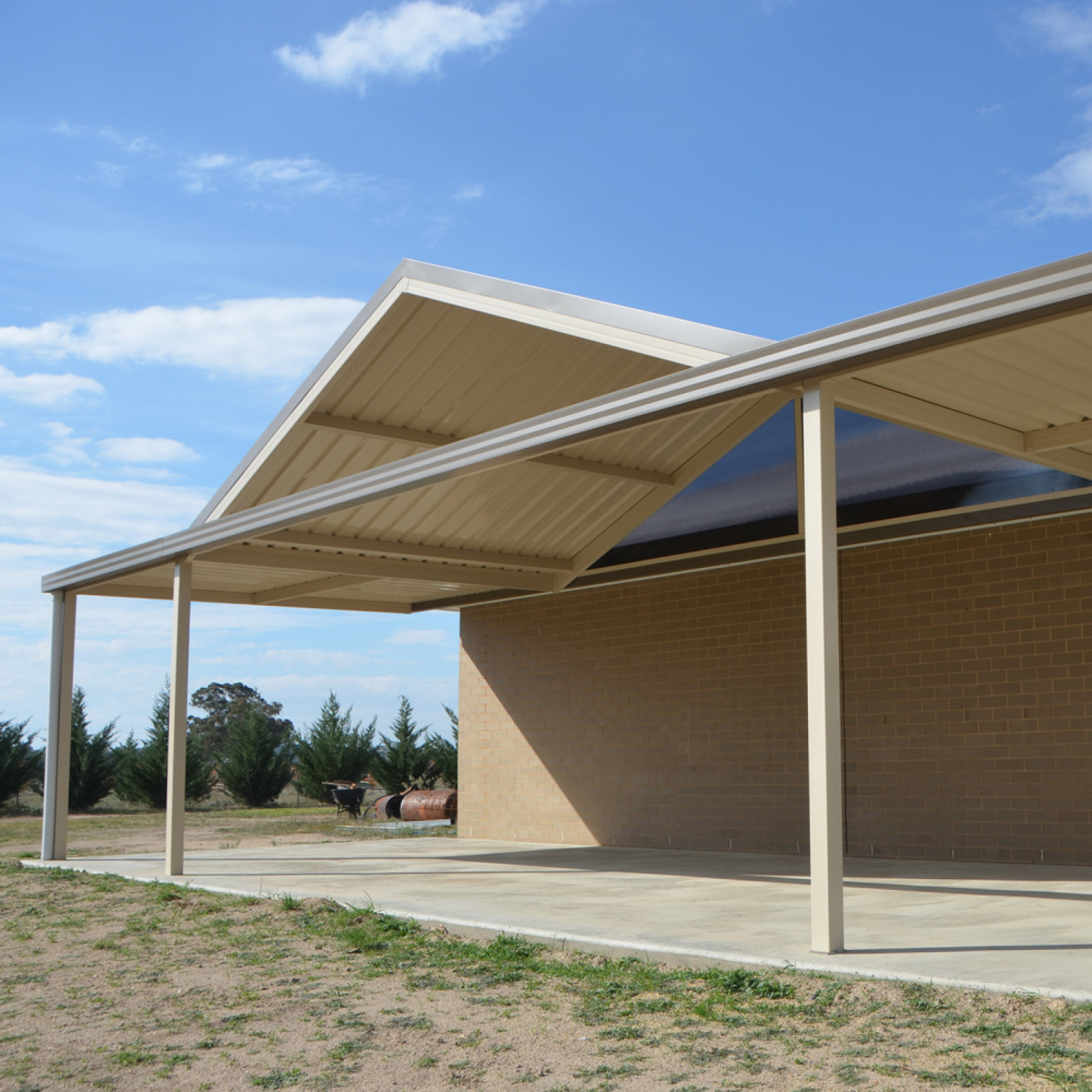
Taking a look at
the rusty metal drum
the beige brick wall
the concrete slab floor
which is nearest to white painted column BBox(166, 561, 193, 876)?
the concrete slab floor

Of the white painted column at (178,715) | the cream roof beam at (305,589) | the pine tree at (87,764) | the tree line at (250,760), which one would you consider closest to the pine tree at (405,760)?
the tree line at (250,760)

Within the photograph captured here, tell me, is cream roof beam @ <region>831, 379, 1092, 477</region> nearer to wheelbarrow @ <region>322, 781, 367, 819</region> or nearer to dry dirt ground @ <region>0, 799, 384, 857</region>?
dry dirt ground @ <region>0, 799, 384, 857</region>

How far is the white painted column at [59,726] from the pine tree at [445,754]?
11257mm

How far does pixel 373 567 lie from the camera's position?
1284 centimetres

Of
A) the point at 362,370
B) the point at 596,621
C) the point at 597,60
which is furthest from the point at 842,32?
the point at 596,621

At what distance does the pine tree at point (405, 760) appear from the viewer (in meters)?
24.2

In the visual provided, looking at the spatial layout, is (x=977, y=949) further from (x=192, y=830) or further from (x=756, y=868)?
(x=192, y=830)

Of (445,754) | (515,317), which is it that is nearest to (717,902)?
(515,317)

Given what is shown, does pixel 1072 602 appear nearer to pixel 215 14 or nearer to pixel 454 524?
pixel 454 524

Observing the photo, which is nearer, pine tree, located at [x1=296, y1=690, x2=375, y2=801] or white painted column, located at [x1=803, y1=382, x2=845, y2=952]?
white painted column, located at [x1=803, y1=382, x2=845, y2=952]

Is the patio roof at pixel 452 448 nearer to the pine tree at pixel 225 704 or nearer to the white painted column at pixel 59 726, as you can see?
the white painted column at pixel 59 726

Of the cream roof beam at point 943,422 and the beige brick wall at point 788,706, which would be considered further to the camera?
the beige brick wall at point 788,706

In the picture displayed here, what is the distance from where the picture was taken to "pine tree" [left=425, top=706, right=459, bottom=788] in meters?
23.6

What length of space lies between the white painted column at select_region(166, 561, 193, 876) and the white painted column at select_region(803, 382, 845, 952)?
6735mm
